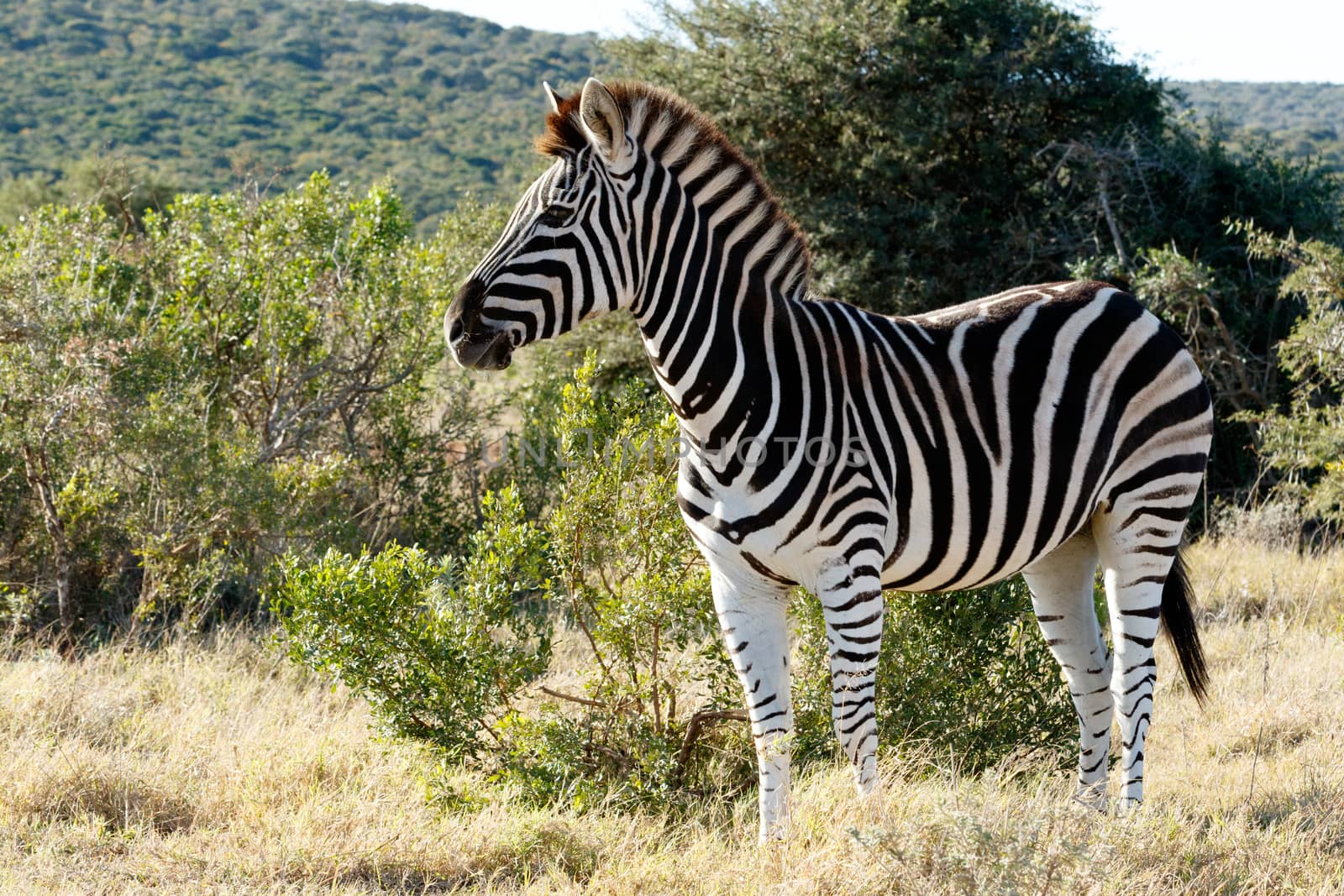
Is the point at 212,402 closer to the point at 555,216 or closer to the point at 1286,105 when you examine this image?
the point at 555,216

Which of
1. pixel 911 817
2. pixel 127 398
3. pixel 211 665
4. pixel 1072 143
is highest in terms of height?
pixel 1072 143

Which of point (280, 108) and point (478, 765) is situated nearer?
point (478, 765)

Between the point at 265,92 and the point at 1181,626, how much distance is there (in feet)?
125

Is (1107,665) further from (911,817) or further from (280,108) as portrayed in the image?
(280,108)

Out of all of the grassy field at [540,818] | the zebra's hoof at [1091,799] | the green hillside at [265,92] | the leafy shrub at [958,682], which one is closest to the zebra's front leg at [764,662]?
the grassy field at [540,818]

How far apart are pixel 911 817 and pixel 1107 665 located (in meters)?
1.61

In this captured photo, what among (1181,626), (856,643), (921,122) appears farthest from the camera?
(921,122)

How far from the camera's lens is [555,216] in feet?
11.9

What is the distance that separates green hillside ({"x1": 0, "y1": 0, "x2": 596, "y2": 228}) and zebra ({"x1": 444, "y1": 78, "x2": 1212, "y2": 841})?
20263 millimetres

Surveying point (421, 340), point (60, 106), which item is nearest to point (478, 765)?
point (421, 340)

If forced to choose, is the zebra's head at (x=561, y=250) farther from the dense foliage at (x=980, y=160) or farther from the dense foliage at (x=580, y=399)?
the dense foliage at (x=980, y=160)

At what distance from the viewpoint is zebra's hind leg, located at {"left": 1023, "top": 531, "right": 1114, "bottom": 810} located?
460cm

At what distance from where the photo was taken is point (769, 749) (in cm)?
391

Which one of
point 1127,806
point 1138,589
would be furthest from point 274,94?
point 1127,806
